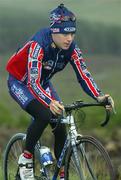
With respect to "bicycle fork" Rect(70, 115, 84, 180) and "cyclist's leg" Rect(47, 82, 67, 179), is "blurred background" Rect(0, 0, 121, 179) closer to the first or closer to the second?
"cyclist's leg" Rect(47, 82, 67, 179)

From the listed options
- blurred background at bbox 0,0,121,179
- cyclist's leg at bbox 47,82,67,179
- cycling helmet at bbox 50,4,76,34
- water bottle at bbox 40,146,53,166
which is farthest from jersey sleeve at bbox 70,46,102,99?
blurred background at bbox 0,0,121,179

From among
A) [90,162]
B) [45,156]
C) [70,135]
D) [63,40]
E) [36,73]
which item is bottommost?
[45,156]

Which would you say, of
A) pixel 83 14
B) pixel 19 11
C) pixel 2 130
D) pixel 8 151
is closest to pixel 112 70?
pixel 83 14

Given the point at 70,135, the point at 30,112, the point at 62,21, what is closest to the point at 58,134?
the point at 30,112

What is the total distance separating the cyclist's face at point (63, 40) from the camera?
8.78 m

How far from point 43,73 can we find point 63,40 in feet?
1.50

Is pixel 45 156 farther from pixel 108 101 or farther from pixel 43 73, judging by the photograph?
pixel 108 101

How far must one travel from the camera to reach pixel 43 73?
9.12 meters

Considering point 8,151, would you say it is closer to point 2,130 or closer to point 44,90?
point 44,90

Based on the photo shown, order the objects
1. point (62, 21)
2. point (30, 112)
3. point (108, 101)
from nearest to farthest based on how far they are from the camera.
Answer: point (108, 101) < point (62, 21) < point (30, 112)

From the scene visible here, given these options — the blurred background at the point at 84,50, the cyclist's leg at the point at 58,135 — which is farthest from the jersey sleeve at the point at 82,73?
the blurred background at the point at 84,50

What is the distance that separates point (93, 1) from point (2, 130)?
38.0ft

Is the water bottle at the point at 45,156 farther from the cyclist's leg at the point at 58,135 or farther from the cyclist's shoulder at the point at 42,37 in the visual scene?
the cyclist's shoulder at the point at 42,37

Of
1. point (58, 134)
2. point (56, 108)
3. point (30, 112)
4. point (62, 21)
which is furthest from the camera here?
point (58, 134)
